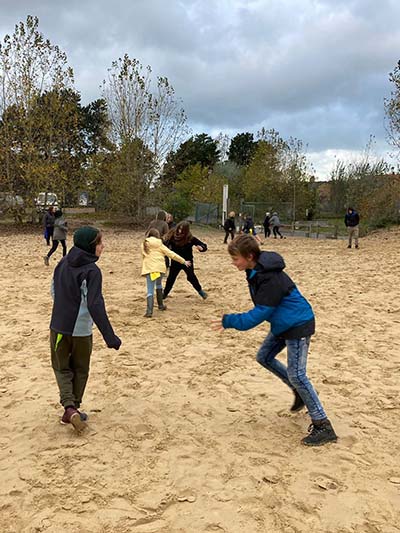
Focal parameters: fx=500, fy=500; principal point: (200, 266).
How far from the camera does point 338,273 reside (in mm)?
12688

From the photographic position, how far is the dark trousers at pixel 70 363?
3.98 metres

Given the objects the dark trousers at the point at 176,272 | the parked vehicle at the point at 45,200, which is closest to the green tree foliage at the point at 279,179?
the parked vehicle at the point at 45,200

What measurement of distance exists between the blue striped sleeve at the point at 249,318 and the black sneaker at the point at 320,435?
102cm

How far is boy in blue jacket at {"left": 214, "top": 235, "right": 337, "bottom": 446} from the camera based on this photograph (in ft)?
11.9

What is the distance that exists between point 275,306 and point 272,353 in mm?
635

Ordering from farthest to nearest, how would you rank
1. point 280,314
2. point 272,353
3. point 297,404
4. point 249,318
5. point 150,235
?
point 150,235 → point 297,404 → point 272,353 → point 280,314 → point 249,318

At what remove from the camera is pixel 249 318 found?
361 centimetres

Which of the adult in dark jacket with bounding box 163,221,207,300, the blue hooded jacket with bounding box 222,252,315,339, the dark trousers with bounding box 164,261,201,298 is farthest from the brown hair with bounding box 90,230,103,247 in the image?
the dark trousers with bounding box 164,261,201,298

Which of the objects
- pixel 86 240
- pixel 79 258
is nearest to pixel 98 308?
pixel 79 258

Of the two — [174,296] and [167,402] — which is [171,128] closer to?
[174,296]

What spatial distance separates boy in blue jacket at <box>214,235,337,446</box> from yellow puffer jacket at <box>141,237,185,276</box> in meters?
4.07

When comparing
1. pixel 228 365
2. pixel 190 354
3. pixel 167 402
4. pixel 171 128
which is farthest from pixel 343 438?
pixel 171 128

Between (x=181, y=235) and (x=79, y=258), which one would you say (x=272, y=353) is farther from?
(x=181, y=235)

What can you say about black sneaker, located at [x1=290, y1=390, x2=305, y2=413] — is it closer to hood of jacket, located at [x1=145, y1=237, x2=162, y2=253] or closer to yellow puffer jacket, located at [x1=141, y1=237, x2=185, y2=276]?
yellow puffer jacket, located at [x1=141, y1=237, x2=185, y2=276]
